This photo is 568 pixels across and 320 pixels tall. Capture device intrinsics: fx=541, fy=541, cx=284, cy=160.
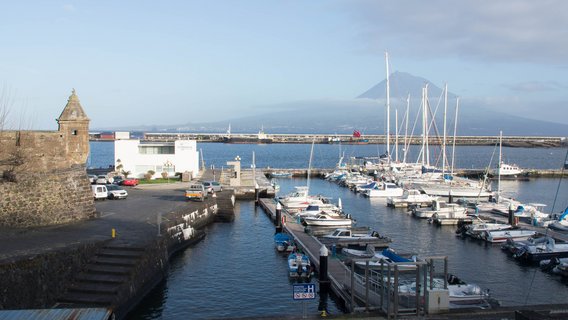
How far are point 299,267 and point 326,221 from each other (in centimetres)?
1293

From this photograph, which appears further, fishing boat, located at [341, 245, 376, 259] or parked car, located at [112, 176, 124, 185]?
parked car, located at [112, 176, 124, 185]

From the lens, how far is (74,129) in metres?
26.7

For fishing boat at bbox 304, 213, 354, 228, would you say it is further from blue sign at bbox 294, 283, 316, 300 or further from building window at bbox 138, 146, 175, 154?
building window at bbox 138, 146, 175, 154

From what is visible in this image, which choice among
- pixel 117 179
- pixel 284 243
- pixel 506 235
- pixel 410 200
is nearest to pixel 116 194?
pixel 117 179

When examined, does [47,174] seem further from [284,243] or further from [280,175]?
[280,175]

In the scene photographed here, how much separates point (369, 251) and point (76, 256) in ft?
49.8

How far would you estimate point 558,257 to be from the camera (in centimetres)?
2942

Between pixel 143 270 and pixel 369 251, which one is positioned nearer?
pixel 143 270

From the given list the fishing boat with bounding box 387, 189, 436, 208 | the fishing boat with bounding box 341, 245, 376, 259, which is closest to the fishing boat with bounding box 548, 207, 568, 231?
the fishing boat with bounding box 387, 189, 436, 208

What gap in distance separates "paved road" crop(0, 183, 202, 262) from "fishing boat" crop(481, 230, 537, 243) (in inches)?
787

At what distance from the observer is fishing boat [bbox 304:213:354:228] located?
38.2 meters

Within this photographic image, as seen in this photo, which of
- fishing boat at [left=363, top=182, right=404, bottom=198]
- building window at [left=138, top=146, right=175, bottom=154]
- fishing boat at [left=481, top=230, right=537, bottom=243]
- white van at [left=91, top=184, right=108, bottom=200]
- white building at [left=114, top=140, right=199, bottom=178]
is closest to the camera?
fishing boat at [left=481, top=230, right=537, bottom=243]

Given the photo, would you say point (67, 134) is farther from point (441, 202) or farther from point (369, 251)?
point (441, 202)

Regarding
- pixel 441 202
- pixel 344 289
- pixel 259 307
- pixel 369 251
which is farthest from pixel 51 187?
pixel 441 202
